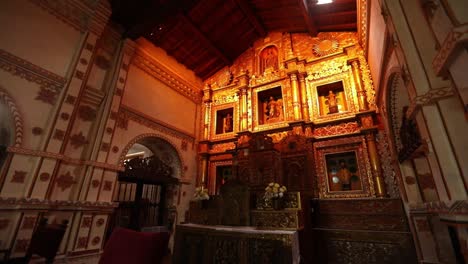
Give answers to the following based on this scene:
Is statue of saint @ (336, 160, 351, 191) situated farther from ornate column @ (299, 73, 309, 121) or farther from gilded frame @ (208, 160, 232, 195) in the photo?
gilded frame @ (208, 160, 232, 195)

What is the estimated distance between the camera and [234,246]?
12.8 feet

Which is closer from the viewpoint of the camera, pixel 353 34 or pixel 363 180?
pixel 363 180

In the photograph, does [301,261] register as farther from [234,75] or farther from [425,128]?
[234,75]

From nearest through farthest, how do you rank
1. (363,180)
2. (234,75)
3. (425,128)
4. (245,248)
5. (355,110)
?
(425,128)
(245,248)
(363,180)
(355,110)
(234,75)

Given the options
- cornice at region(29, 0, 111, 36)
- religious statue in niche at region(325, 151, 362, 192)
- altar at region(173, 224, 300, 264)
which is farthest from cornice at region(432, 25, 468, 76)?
cornice at region(29, 0, 111, 36)

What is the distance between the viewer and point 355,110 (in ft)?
20.9

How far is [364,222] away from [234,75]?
6957mm

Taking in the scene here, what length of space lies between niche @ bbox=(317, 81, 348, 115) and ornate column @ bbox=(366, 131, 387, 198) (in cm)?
125

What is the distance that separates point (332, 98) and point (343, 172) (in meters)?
2.48

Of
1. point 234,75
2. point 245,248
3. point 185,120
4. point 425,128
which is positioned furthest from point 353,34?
point 245,248

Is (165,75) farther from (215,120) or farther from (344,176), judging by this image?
(344,176)

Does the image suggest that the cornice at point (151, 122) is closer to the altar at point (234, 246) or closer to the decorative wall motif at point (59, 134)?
the decorative wall motif at point (59, 134)

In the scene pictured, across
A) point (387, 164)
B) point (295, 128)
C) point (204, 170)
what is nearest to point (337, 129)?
point (295, 128)

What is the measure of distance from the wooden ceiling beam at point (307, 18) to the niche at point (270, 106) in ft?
7.47
